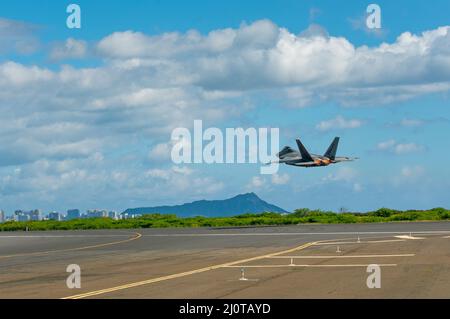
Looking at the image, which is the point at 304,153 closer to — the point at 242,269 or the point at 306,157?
the point at 306,157

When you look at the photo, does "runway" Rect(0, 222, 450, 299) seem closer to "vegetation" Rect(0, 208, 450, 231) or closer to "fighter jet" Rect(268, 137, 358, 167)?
"vegetation" Rect(0, 208, 450, 231)

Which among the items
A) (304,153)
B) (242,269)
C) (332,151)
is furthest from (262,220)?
(242,269)

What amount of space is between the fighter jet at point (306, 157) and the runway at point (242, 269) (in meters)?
54.1

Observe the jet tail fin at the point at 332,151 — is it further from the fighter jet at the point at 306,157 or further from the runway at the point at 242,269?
the runway at the point at 242,269

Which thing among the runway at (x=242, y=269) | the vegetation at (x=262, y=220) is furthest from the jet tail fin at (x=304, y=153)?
the runway at (x=242, y=269)

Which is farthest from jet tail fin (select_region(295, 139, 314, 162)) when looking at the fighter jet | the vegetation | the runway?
the runway

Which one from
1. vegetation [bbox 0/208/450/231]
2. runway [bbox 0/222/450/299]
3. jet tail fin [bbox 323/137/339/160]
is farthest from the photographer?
jet tail fin [bbox 323/137/339/160]

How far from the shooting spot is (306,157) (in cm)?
10575

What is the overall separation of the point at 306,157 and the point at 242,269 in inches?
3099

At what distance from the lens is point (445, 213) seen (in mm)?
88625

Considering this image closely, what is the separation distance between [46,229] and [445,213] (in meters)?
48.7

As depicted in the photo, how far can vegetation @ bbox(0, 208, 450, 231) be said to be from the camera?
85938 mm

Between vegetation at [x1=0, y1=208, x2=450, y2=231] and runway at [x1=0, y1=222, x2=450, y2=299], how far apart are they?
3463cm
